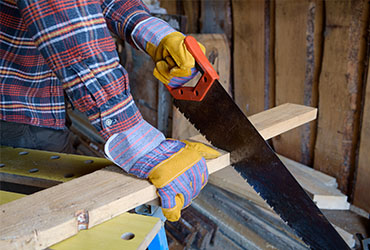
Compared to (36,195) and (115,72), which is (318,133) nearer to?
(115,72)

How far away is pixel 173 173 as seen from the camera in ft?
3.45

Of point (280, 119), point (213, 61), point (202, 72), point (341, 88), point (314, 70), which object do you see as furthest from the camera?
point (213, 61)

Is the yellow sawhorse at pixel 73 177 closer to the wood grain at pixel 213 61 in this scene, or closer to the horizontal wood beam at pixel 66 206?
the horizontal wood beam at pixel 66 206

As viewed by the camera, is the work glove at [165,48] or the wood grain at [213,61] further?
the wood grain at [213,61]

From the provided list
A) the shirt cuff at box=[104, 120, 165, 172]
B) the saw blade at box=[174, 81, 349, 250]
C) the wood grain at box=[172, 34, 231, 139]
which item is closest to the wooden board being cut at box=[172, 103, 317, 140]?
the saw blade at box=[174, 81, 349, 250]

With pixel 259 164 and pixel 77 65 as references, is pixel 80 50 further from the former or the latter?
pixel 259 164

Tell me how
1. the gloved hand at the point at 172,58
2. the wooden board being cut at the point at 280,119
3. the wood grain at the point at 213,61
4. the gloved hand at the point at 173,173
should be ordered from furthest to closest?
the wood grain at the point at 213,61 → the wooden board being cut at the point at 280,119 → the gloved hand at the point at 172,58 → the gloved hand at the point at 173,173

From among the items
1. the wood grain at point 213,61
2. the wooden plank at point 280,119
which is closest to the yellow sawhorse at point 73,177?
the wooden plank at point 280,119

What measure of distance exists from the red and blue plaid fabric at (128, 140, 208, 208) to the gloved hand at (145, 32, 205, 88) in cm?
30

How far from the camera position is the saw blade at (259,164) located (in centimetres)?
129

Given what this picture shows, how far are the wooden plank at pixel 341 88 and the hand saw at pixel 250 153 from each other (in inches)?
51.9

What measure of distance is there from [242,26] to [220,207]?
1681 millimetres

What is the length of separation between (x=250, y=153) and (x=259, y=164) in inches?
2.3

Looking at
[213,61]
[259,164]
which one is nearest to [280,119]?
[259,164]
